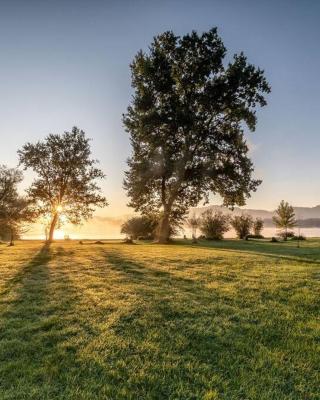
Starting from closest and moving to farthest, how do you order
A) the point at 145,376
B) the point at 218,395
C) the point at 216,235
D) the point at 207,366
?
the point at 218,395 < the point at 145,376 < the point at 207,366 < the point at 216,235

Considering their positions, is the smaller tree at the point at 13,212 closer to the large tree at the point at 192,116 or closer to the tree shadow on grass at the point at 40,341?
the large tree at the point at 192,116

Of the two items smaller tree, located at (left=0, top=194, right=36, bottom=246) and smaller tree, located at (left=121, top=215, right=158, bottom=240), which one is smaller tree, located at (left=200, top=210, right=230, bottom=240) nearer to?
smaller tree, located at (left=121, top=215, right=158, bottom=240)

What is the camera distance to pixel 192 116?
29000 mm

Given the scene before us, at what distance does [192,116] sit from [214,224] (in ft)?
80.2

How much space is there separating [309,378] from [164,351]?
2215 millimetres

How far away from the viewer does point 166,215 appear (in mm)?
32406

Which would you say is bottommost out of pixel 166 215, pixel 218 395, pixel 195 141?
pixel 218 395

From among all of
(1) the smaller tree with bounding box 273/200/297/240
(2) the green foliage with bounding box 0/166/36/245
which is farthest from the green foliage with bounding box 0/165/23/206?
(1) the smaller tree with bounding box 273/200/297/240

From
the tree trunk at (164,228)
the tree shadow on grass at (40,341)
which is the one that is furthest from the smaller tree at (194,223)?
the tree shadow on grass at (40,341)

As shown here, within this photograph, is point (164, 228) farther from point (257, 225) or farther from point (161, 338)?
point (257, 225)

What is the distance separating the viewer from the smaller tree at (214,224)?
1908 inches

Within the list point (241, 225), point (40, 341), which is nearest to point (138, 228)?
point (241, 225)

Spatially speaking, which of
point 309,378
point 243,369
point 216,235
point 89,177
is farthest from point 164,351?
point 216,235

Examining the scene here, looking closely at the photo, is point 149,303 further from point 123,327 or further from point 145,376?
point 145,376
